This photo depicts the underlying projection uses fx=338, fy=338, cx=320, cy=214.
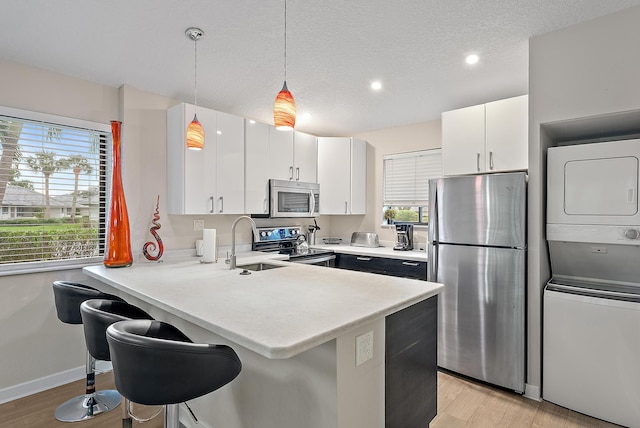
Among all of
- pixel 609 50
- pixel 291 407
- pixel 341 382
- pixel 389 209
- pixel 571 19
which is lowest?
pixel 291 407

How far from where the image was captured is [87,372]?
7.63 feet

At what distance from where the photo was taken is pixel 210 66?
8.65 feet

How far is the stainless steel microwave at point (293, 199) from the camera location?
380cm

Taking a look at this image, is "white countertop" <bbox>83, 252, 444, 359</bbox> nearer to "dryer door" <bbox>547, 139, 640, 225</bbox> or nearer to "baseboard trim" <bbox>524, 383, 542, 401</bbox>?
"dryer door" <bbox>547, 139, 640, 225</bbox>

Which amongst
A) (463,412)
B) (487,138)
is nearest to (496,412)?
(463,412)

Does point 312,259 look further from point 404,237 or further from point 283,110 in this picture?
point 283,110

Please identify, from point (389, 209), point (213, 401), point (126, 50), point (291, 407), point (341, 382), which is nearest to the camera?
point (341, 382)

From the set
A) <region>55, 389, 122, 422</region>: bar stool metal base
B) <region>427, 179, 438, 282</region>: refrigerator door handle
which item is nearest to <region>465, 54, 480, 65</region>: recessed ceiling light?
<region>427, 179, 438, 282</region>: refrigerator door handle

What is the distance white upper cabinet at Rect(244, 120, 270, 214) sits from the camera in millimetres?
3566

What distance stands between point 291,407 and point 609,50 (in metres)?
2.73

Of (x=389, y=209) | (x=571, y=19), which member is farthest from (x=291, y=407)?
(x=389, y=209)

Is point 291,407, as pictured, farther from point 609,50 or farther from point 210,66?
point 609,50

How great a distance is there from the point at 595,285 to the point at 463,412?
126 cm

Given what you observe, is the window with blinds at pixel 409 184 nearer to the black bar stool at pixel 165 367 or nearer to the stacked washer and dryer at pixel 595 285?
the stacked washer and dryer at pixel 595 285
